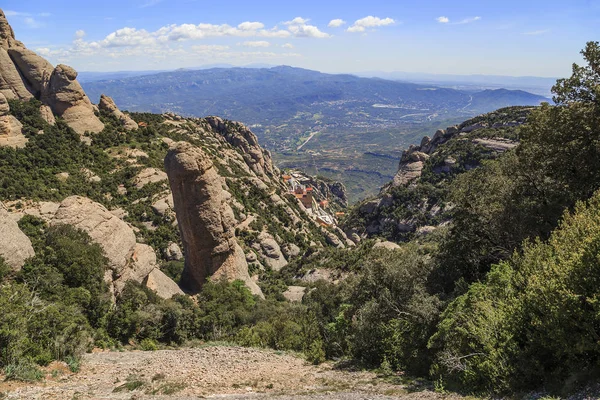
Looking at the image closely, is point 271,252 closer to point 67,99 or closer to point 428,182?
point 67,99

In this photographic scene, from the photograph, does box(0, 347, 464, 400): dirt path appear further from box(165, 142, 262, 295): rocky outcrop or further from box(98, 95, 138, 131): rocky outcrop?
box(98, 95, 138, 131): rocky outcrop

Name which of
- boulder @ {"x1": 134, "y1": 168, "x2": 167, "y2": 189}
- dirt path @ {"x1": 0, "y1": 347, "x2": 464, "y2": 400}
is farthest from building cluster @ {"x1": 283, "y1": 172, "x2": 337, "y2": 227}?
dirt path @ {"x1": 0, "y1": 347, "x2": 464, "y2": 400}

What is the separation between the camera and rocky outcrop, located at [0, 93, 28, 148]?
4594 centimetres

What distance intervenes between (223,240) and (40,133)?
35481mm

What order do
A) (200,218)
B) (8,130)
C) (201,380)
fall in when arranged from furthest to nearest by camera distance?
1. (8,130)
2. (200,218)
3. (201,380)

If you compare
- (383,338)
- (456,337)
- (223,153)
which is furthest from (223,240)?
(223,153)

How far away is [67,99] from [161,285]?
42.4 m

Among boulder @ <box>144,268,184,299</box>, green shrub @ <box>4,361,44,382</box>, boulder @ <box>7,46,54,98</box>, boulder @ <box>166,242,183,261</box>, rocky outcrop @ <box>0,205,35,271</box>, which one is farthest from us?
boulder @ <box>7,46,54,98</box>

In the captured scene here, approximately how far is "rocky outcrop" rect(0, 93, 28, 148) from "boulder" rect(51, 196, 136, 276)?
29.1 m

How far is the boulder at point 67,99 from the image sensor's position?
54.9 metres

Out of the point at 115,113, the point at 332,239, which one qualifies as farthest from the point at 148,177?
the point at 332,239

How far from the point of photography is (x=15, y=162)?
143 feet

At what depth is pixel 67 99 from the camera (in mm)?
56250

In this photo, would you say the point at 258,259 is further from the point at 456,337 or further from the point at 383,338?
the point at 456,337
